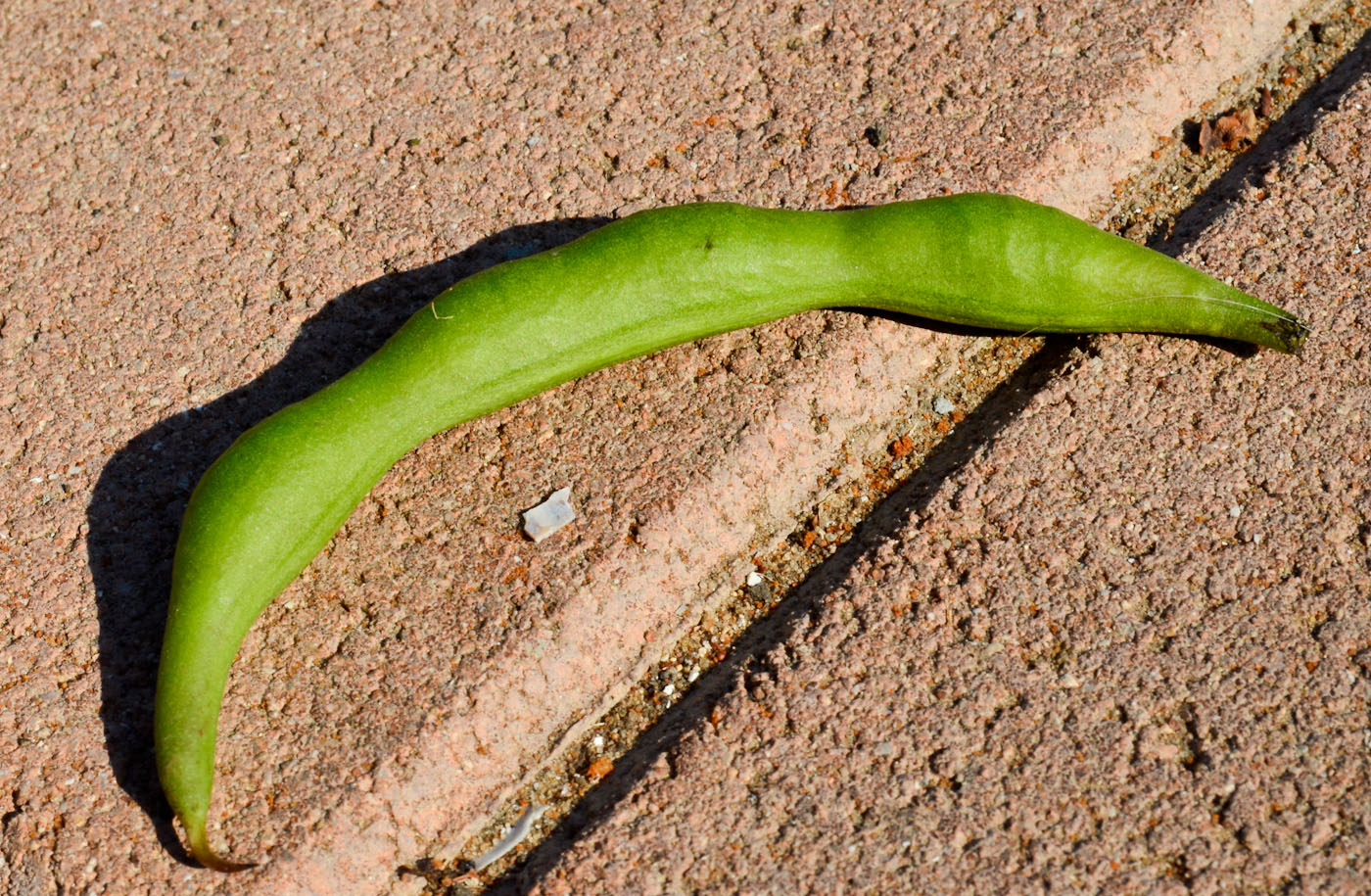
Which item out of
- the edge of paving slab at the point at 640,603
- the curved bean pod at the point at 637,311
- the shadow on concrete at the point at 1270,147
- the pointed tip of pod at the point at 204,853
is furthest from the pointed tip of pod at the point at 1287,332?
the pointed tip of pod at the point at 204,853

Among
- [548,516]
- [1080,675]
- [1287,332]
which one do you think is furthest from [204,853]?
[1287,332]

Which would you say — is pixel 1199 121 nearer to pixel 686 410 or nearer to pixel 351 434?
pixel 686 410

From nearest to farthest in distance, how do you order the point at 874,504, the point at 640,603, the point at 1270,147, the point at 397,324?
the point at 640,603 → the point at 874,504 → the point at 397,324 → the point at 1270,147

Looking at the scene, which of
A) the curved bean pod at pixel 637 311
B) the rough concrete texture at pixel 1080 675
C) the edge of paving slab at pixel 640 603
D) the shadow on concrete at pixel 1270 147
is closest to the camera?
the rough concrete texture at pixel 1080 675

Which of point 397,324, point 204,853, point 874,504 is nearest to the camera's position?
point 204,853

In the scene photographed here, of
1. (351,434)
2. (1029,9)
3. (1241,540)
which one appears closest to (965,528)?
(1241,540)

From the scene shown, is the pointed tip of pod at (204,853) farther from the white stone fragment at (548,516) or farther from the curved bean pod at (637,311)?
the white stone fragment at (548,516)

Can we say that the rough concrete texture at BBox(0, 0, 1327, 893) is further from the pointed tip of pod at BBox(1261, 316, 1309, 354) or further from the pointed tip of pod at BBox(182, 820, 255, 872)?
the pointed tip of pod at BBox(1261, 316, 1309, 354)

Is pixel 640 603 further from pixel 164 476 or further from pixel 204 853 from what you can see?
pixel 164 476
